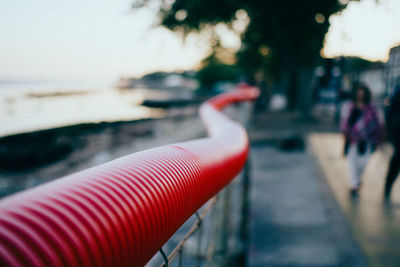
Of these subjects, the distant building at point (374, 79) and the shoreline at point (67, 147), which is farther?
the shoreline at point (67, 147)

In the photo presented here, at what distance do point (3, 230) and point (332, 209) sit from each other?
4.16 metres

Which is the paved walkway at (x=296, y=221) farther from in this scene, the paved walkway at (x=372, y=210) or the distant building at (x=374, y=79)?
the distant building at (x=374, y=79)

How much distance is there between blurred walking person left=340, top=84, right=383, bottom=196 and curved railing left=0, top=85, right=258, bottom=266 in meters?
4.05

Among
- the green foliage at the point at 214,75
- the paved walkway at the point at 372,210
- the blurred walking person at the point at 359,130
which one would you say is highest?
the green foliage at the point at 214,75

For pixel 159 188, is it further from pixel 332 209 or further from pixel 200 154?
pixel 332 209

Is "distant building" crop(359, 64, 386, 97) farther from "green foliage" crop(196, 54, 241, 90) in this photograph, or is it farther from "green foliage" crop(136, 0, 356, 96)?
"green foliage" crop(196, 54, 241, 90)

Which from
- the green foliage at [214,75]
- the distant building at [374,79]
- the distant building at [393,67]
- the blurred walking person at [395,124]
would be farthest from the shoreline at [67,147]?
the green foliage at [214,75]

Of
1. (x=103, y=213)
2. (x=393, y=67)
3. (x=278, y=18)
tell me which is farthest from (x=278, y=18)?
(x=103, y=213)

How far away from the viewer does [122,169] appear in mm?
718

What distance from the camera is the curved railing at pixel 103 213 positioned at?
0.47m

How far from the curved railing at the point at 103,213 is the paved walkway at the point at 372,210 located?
279 centimetres

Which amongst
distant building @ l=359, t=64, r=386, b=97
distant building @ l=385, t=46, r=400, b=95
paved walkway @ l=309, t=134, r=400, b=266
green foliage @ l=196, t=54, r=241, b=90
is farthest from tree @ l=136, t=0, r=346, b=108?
green foliage @ l=196, t=54, r=241, b=90

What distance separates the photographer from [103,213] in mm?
576

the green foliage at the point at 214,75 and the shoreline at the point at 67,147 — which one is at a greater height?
the green foliage at the point at 214,75
